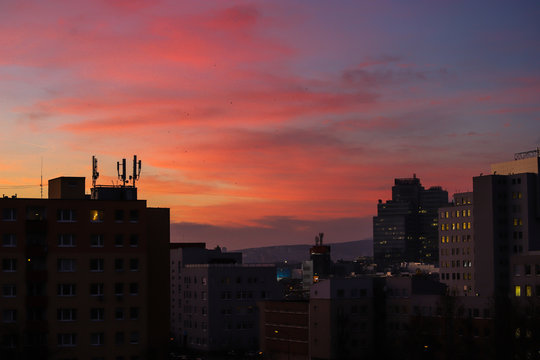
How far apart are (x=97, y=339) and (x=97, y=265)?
9.74 m

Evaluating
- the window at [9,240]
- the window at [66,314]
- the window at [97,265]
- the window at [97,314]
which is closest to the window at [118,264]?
the window at [97,265]

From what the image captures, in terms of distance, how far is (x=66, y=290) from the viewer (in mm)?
115938

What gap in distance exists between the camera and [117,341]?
117m

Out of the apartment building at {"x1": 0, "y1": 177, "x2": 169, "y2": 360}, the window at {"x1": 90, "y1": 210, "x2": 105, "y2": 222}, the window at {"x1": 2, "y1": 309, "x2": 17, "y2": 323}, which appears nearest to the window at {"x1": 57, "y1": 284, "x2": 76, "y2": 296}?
the apartment building at {"x1": 0, "y1": 177, "x2": 169, "y2": 360}

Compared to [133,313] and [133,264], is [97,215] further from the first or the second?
[133,313]

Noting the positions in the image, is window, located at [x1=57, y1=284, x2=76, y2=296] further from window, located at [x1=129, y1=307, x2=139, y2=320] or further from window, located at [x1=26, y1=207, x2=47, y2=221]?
window, located at [x1=26, y1=207, x2=47, y2=221]

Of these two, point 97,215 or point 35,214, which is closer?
point 35,214

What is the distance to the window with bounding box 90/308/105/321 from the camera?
116 meters

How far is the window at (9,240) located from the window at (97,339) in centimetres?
1566

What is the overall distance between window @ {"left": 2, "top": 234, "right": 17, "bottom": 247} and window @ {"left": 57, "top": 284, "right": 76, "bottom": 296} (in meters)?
8.07

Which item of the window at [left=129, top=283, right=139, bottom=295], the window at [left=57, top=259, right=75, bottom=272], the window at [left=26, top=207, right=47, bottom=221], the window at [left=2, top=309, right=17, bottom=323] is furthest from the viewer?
the window at [left=129, top=283, right=139, bottom=295]

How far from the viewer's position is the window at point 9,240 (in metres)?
114

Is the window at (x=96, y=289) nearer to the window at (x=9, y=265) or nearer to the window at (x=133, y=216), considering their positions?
the window at (x=133, y=216)

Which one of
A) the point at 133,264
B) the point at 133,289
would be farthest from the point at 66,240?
the point at 133,289
